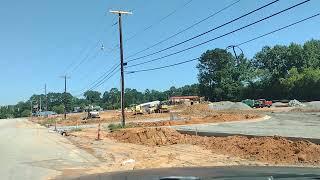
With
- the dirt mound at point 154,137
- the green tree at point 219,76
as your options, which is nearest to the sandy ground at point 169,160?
the dirt mound at point 154,137

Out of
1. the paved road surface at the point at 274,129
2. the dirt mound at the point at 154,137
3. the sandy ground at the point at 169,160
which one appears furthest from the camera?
the dirt mound at the point at 154,137

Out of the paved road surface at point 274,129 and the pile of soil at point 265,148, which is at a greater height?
the paved road surface at point 274,129

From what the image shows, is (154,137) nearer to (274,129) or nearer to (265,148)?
(274,129)

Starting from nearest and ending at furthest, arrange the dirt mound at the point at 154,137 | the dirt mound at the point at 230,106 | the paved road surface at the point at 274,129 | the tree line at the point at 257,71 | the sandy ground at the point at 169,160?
the sandy ground at the point at 169,160, the paved road surface at the point at 274,129, the dirt mound at the point at 154,137, the dirt mound at the point at 230,106, the tree line at the point at 257,71

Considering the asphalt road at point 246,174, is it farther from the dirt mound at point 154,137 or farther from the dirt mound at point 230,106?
the dirt mound at point 230,106

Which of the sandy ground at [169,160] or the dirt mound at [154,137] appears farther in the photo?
the dirt mound at [154,137]

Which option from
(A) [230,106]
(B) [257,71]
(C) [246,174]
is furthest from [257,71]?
(C) [246,174]

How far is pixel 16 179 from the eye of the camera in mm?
17172

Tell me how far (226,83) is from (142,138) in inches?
4713

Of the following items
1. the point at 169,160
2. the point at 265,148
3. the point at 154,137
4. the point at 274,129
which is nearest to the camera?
the point at 169,160

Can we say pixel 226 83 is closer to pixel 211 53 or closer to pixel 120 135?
pixel 211 53

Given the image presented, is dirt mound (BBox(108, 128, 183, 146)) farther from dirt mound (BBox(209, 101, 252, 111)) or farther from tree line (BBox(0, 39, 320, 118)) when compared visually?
tree line (BBox(0, 39, 320, 118))

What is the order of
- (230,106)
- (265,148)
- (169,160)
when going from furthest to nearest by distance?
(230,106), (265,148), (169,160)

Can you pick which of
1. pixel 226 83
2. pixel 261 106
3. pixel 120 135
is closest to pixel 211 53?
pixel 226 83
